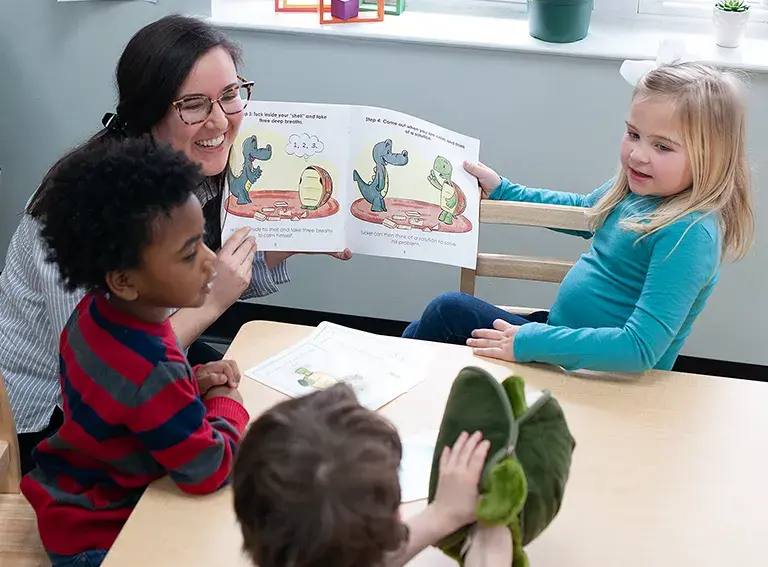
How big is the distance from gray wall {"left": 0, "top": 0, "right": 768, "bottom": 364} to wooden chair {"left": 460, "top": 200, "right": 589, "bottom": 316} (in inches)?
24.8

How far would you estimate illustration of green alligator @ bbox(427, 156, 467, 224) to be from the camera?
1596mm

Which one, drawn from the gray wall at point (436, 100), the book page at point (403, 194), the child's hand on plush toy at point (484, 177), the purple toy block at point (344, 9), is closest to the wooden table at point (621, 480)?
the book page at point (403, 194)

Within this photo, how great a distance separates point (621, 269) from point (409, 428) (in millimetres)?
575

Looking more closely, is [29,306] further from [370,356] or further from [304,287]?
[304,287]

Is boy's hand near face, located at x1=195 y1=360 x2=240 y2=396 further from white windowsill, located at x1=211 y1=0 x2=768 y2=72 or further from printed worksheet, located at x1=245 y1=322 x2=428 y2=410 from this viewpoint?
white windowsill, located at x1=211 y1=0 x2=768 y2=72

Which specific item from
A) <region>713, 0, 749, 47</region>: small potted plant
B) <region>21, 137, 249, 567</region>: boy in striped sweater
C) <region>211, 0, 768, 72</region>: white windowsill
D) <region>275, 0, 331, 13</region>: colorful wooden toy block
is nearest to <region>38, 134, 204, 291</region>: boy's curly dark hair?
<region>21, 137, 249, 567</region>: boy in striped sweater

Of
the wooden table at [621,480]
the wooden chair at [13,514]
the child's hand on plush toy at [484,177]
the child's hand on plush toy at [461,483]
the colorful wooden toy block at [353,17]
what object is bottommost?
the wooden chair at [13,514]

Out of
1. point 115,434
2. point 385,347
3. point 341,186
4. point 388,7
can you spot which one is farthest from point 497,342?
point 388,7

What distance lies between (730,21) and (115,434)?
1848 millimetres

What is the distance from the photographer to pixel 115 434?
1074 millimetres

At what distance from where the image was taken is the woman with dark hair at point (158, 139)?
147 centimetres

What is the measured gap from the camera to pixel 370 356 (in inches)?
54.8

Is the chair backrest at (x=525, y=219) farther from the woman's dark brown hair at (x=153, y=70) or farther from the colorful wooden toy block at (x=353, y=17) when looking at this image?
the colorful wooden toy block at (x=353, y=17)

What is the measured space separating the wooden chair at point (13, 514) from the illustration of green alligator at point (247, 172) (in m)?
0.50
